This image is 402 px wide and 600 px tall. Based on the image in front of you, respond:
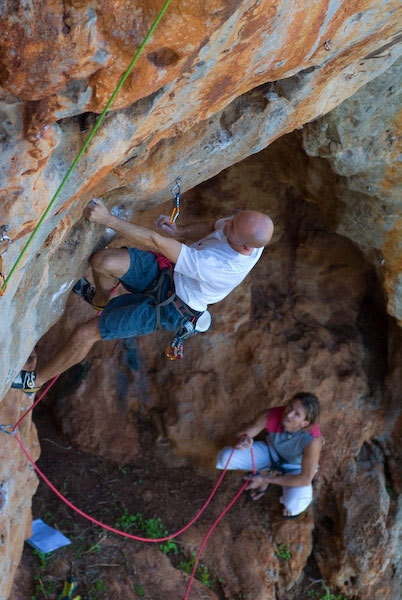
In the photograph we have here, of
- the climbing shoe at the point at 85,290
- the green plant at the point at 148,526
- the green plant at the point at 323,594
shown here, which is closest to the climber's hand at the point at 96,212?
the climbing shoe at the point at 85,290

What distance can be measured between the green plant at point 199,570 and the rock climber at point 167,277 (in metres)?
2.28

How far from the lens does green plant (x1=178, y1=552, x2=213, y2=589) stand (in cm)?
538

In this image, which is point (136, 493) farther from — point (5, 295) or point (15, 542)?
point (5, 295)

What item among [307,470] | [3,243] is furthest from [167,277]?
[307,470]

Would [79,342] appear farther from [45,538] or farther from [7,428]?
[45,538]

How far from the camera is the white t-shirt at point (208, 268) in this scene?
11.4 feet

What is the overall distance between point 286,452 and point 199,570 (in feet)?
3.79

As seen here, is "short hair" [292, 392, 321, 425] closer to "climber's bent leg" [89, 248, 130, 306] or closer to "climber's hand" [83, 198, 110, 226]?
Answer: "climber's bent leg" [89, 248, 130, 306]

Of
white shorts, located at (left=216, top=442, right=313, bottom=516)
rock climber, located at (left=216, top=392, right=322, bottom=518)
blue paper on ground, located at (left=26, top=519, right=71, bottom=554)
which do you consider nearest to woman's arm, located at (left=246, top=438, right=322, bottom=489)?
rock climber, located at (left=216, top=392, right=322, bottom=518)

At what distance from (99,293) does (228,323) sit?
1.98 metres

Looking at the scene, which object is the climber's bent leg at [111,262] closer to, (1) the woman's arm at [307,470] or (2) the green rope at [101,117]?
(2) the green rope at [101,117]

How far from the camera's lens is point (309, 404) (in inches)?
210

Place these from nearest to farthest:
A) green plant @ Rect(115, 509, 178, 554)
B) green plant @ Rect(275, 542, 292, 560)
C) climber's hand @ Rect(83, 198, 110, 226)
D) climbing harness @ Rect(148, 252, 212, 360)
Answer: climber's hand @ Rect(83, 198, 110, 226)
climbing harness @ Rect(148, 252, 212, 360)
green plant @ Rect(115, 509, 178, 554)
green plant @ Rect(275, 542, 292, 560)

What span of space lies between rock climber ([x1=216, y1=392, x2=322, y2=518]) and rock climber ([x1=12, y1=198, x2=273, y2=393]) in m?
1.79
